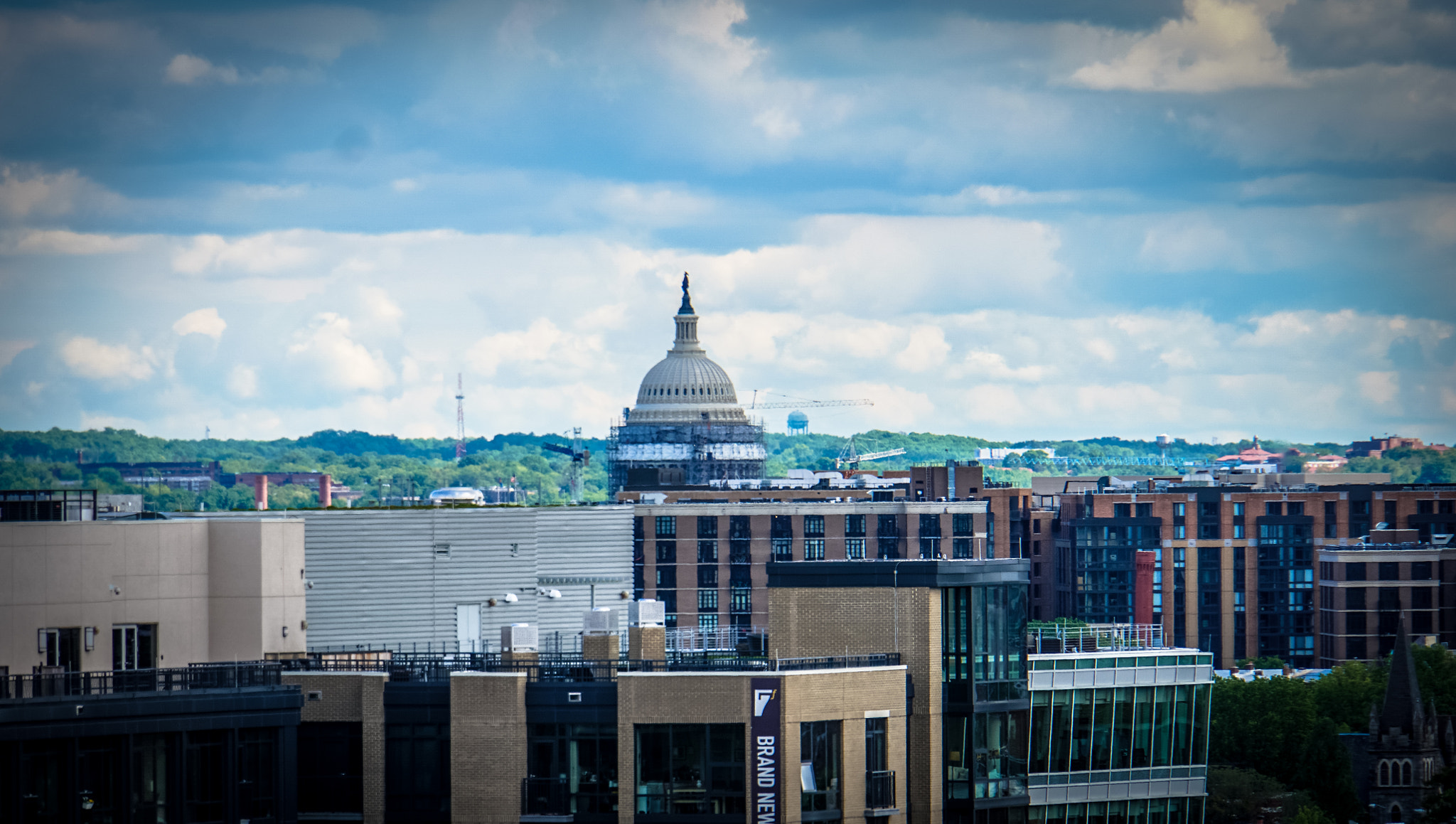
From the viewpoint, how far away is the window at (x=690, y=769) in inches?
1997

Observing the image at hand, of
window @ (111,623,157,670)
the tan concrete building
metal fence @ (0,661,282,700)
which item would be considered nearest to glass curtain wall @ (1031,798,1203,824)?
the tan concrete building

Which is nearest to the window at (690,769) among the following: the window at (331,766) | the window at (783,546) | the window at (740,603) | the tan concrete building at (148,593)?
the window at (331,766)

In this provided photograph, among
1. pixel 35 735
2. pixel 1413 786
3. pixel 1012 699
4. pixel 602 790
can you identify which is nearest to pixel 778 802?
pixel 602 790

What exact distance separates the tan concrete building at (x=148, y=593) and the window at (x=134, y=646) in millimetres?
25

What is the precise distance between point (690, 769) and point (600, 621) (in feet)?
20.1

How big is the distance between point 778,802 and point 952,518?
131255 millimetres

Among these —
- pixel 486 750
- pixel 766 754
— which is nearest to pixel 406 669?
pixel 486 750

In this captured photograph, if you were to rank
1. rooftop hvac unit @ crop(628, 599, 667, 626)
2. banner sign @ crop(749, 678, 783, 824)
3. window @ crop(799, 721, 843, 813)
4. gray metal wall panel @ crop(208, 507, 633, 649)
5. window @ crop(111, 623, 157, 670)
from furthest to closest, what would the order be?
gray metal wall panel @ crop(208, 507, 633, 649) < rooftop hvac unit @ crop(628, 599, 667, 626) < window @ crop(111, 623, 157, 670) < window @ crop(799, 721, 843, 813) < banner sign @ crop(749, 678, 783, 824)

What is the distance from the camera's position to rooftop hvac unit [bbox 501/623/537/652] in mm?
55500

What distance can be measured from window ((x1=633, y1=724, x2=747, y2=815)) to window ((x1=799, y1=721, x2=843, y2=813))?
4.88 feet

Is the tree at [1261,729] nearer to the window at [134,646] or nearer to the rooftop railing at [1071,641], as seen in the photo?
the rooftop railing at [1071,641]

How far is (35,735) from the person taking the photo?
145 feet

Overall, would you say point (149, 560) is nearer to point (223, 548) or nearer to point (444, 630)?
point (223, 548)

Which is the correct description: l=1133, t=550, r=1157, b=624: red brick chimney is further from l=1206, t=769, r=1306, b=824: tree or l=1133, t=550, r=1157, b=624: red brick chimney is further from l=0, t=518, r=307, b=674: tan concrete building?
l=0, t=518, r=307, b=674: tan concrete building
